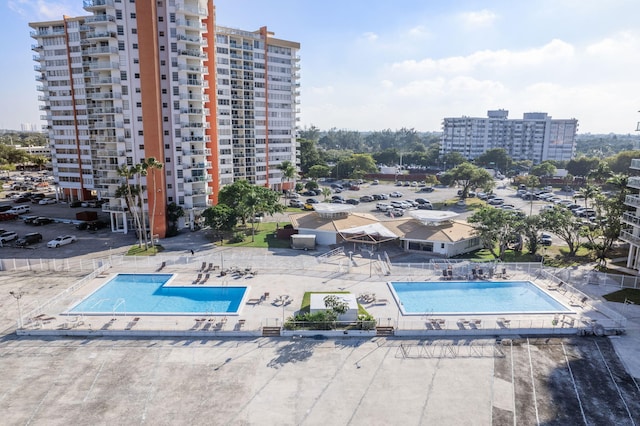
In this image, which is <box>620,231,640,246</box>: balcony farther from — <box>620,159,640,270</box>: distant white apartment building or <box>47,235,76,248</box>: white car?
<box>47,235,76,248</box>: white car

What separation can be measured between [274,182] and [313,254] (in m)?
53.4

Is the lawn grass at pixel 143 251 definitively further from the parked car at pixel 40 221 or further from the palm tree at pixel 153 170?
the parked car at pixel 40 221

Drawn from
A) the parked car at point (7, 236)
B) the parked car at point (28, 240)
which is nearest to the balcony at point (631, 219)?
the parked car at point (28, 240)

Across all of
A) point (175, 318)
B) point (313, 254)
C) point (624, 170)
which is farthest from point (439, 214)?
point (624, 170)

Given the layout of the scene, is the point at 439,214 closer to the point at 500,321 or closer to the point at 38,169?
the point at 500,321

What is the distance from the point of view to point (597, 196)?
185ft

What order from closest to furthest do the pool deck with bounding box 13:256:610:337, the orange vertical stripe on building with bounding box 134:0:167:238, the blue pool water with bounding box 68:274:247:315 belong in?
the pool deck with bounding box 13:256:610:337
the blue pool water with bounding box 68:274:247:315
the orange vertical stripe on building with bounding box 134:0:167:238

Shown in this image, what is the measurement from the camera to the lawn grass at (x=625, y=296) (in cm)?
4144

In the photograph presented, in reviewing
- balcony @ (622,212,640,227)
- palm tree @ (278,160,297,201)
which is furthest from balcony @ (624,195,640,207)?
palm tree @ (278,160,297,201)

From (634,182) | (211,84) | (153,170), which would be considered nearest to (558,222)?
(634,182)

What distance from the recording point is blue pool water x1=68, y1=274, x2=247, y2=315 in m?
38.7

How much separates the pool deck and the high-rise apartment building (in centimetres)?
2665

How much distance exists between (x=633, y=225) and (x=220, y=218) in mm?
52837

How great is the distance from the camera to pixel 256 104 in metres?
99.4
